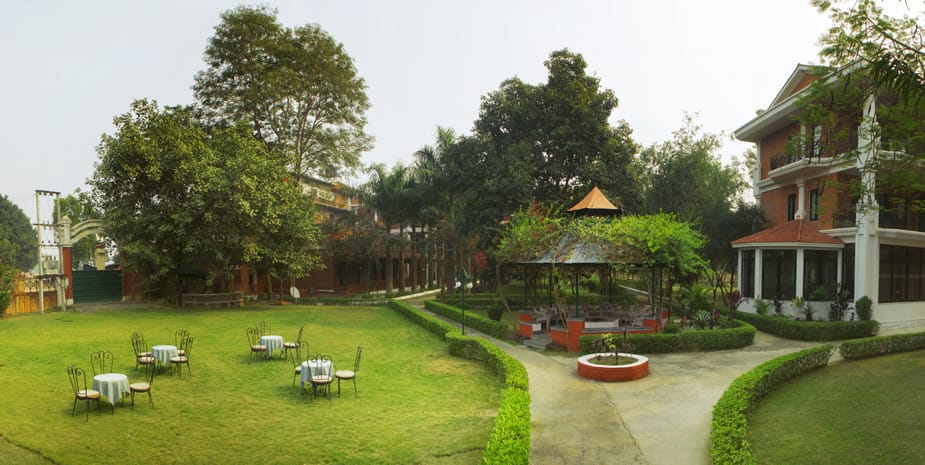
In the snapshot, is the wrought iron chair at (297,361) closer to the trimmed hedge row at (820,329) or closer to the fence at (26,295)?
the fence at (26,295)

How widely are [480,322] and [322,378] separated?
37.3 feet

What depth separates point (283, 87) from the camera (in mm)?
31359

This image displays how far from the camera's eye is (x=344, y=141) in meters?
36.5

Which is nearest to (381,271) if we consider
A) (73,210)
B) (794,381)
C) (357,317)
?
(357,317)

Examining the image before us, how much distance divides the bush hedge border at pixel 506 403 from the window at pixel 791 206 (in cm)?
1834

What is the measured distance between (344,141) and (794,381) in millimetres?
30381

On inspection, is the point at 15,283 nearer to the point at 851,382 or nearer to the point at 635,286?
the point at 851,382

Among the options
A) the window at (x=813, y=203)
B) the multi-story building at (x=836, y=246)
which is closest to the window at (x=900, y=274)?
the multi-story building at (x=836, y=246)

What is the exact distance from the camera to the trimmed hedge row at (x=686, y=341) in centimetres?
1636

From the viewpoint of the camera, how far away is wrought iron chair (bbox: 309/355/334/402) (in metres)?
11.0

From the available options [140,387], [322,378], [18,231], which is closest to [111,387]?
[140,387]

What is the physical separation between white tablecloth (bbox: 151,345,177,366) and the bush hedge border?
26.0ft

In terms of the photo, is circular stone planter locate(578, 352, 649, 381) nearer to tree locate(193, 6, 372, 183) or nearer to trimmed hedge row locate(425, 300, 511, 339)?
trimmed hedge row locate(425, 300, 511, 339)

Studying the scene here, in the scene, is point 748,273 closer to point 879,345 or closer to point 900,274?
point 900,274
